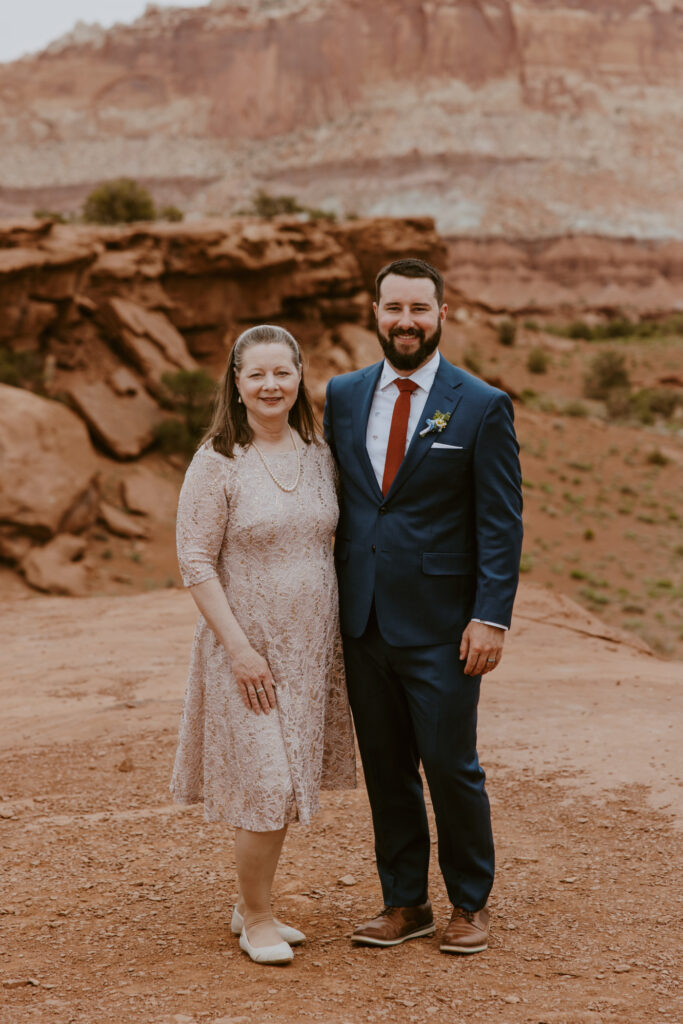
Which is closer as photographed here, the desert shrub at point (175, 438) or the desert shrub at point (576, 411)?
the desert shrub at point (175, 438)

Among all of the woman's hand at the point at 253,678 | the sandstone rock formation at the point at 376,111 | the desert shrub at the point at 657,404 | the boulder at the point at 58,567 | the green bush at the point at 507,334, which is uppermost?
the sandstone rock formation at the point at 376,111

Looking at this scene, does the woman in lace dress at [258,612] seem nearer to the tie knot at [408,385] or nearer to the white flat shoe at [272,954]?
the white flat shoe at [272,954]

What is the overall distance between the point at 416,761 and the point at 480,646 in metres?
0.67

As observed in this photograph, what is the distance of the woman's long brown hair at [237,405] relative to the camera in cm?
364

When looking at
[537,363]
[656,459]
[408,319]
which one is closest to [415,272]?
[408,319]

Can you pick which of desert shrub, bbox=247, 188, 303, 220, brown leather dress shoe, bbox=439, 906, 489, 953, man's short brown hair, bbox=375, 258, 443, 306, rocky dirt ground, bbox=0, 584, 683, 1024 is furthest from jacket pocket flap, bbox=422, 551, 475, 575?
desert shrub, bbox=247, 188, 303, 220

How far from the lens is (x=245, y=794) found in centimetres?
358

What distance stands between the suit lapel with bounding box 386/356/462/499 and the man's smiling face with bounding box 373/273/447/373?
10cm

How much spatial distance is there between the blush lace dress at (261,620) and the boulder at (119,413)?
1683 centimetres

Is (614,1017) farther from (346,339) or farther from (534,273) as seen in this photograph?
(534,273)

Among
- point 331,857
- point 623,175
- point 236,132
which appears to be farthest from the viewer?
point 236,132

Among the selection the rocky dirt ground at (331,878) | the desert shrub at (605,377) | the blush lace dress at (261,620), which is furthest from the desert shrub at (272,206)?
the blush lace dress at (261,620)

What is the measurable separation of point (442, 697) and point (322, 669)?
435mm

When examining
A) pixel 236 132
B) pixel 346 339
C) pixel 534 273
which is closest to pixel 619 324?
pixel 534 273
